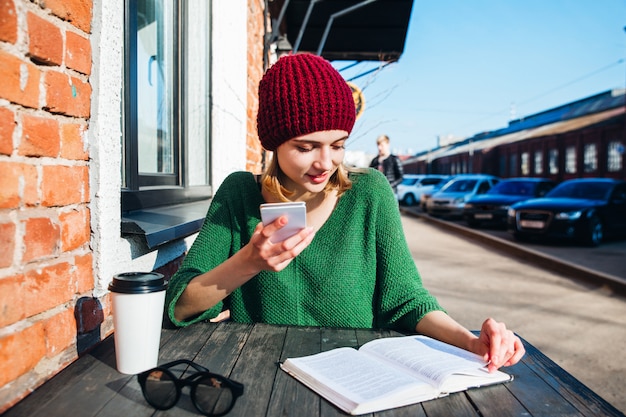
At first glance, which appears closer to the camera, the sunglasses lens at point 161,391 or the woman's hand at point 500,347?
the sunglasses lens at point 161,391

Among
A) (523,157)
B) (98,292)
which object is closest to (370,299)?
(98,292)

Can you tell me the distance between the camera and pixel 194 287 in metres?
1.59

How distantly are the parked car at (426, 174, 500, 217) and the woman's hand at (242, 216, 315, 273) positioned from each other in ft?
53.1

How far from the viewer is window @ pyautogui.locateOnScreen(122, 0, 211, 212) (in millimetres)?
2160

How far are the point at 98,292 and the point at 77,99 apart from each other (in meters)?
0.56

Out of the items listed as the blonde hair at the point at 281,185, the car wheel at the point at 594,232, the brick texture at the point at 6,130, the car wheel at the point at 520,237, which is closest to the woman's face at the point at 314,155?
the blonde hair at the point at 281,185

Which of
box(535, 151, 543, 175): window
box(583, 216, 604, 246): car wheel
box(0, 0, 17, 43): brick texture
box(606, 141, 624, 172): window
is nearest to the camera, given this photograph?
box(0, 0, 17, 43): brick texture

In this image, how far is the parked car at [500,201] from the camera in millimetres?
13617

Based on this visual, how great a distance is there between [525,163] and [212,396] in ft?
104

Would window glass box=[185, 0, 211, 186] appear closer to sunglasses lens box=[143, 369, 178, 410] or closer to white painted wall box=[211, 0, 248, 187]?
white painted wall box=[211, 0, 248, 187]

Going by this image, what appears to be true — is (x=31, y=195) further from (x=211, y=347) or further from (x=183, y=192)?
(x=183, y=192)

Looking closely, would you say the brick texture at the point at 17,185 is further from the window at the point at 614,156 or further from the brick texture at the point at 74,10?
the window at the point at 614,156

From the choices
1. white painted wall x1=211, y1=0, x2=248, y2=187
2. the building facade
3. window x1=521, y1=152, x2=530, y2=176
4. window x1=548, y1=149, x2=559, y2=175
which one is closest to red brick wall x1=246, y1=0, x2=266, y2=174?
white painted wall x1=211, y1=0, x2=248, y2=187

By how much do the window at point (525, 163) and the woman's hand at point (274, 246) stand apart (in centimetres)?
3078
